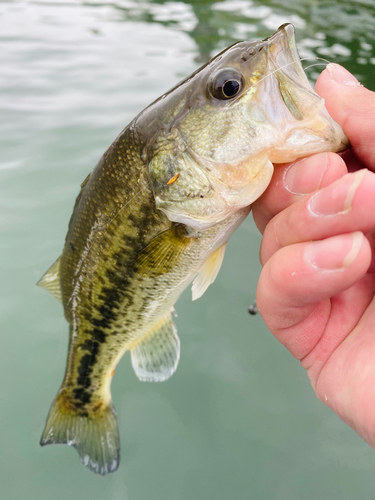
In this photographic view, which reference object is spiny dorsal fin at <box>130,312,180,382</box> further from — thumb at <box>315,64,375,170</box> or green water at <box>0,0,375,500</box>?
thumb at <box>315,64,375,170</box>

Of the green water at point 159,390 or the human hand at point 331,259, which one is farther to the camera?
the green water at point 159,390

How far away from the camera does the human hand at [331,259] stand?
104 centimetres

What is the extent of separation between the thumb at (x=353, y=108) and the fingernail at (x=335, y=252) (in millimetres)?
453

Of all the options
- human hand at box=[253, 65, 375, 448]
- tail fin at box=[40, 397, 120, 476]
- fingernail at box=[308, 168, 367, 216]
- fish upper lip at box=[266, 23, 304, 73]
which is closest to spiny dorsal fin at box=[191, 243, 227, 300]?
human hand at box=[253, 65, 375, 448]

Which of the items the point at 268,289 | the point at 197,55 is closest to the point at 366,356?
the point at 268,289

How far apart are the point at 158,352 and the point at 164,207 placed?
987mm

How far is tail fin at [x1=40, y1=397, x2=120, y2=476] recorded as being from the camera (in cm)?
198

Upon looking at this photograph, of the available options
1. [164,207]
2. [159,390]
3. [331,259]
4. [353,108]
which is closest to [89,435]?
[159,390]

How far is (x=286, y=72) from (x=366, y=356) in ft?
3.25

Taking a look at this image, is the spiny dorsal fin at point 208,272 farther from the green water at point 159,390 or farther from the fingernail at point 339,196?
the green water at point 159,390

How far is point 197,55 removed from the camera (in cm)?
657

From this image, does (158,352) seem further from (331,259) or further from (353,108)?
(353,108)

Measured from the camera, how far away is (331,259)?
1.04 m

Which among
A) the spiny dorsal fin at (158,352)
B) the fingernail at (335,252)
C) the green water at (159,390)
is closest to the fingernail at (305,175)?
the fingernail at (335,252)
